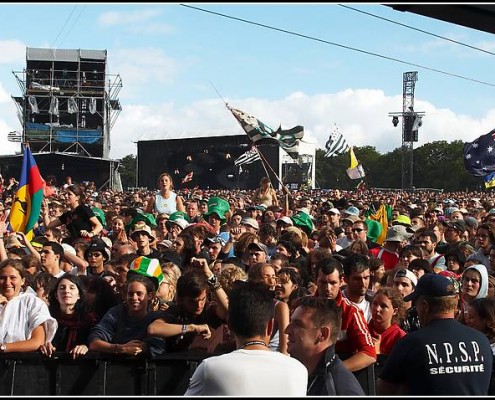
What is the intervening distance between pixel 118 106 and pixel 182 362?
61344mm

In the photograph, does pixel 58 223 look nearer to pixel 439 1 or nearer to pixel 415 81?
pixel 439 1

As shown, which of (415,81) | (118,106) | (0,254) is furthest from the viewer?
(415,81)

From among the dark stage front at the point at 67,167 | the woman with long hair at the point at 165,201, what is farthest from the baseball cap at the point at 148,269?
the dark stage front at the point at 67,167

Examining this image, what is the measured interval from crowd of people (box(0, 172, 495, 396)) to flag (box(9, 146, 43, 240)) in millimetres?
194

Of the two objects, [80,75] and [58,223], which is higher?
[80,75]

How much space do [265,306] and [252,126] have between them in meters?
17.2

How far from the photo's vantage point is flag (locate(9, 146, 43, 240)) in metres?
10.8

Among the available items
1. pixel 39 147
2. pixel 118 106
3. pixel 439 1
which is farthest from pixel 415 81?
pixel 439 1

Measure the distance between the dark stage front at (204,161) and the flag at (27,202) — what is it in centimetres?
5014

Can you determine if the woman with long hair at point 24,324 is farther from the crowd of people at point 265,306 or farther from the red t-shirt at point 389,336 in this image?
the red t-shirt at point 389,336

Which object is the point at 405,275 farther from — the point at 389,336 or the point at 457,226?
the point at 457,226

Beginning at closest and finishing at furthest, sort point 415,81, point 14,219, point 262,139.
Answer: point 14,219
point 262,139
point 415,81

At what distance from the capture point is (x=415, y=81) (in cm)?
7262

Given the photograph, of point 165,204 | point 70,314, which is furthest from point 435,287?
point 165,204
